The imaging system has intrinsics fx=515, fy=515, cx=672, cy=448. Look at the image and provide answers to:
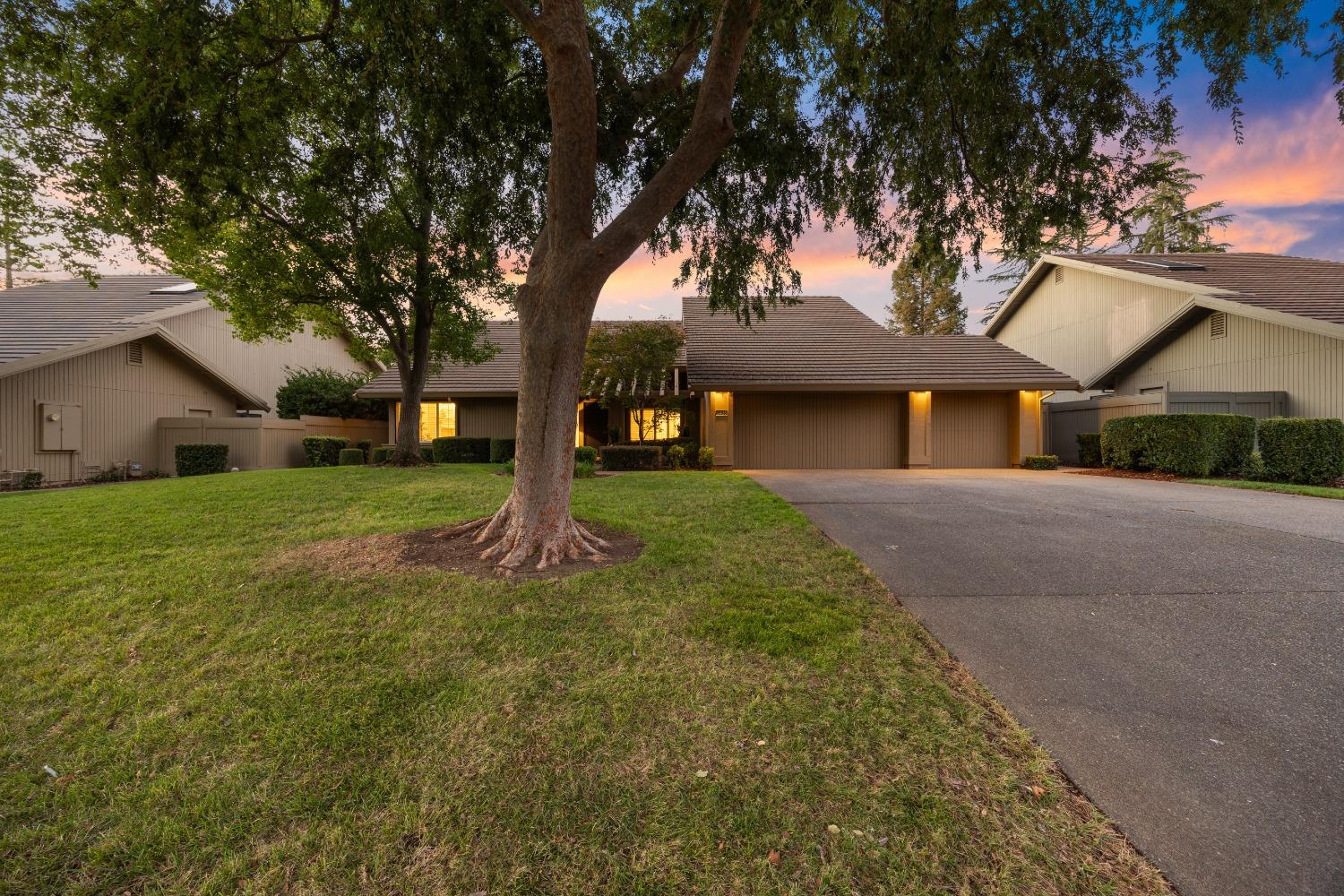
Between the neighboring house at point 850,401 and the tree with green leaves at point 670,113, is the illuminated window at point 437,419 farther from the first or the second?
the tree with green leaves at point 670,113

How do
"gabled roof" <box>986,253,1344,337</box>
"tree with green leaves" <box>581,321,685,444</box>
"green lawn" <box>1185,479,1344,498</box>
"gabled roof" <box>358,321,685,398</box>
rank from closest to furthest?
"green lawn" <box>1185,479,1344,498</box> < "gabled roof" <box>986,253,1344,337</box> < "tree with green leaves" <box>581,321,685,444</box> < "gabled roof" <box>358,321,685,398</box>

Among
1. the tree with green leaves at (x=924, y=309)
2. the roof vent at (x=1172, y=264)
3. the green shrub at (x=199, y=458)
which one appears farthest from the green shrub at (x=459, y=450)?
the tree with green leaves at (x=924, y=309)

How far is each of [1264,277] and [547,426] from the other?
72.5ft

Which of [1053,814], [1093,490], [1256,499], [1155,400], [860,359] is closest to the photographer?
[1053,814]

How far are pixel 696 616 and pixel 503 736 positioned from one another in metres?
1.63

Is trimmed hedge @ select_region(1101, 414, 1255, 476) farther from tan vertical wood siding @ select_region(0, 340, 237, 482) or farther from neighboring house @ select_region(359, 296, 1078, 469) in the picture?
tan vertical wood siding @ select_region(0, 340, 237, 482)

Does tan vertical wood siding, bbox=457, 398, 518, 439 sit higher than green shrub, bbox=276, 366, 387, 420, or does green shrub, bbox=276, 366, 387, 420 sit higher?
green shrub, bbox=276, 366, 387, 420

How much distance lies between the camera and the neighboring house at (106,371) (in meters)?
11.9

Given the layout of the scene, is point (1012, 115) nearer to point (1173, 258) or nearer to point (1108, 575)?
point (1108, 575)

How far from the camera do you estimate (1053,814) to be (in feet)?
6.48

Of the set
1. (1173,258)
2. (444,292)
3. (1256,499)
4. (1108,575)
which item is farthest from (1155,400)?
(444,292)

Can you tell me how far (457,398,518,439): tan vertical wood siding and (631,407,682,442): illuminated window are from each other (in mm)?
4238

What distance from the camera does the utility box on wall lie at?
12.0 meters

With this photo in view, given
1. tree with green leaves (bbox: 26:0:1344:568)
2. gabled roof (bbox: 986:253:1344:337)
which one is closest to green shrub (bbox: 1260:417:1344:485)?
gabled roof (bbox: 986:253:1344:337)
